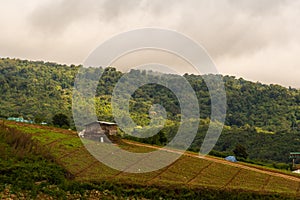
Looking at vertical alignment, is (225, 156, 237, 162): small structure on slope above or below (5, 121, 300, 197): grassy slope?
above

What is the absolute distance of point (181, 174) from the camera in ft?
115

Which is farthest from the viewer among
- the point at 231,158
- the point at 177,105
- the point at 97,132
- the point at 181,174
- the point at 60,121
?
the point at 177,105

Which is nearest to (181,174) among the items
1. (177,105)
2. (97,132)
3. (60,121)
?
(97,132)

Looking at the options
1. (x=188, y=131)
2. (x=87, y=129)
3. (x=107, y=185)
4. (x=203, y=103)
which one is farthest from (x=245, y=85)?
(x=107, y=185)

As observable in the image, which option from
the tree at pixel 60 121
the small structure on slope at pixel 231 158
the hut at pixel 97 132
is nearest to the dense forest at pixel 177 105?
the tree at pixel 60 121

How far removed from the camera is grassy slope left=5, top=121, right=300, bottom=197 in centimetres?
3086

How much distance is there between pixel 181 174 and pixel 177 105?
43.8 meters

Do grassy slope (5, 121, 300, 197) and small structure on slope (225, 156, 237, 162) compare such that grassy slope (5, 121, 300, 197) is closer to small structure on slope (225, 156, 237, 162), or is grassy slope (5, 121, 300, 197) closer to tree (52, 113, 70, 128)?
small structure on slope (225, 156, 237, 162)

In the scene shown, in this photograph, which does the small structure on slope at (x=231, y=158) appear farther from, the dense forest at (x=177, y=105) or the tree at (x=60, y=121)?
the tree at (x=60, y=121)

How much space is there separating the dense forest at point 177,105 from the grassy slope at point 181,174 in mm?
11656

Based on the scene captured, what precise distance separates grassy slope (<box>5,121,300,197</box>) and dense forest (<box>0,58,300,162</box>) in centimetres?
1166

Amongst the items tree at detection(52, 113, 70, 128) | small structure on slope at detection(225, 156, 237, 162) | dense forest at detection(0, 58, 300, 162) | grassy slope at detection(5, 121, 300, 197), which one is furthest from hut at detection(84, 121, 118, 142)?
small structure on slope at detection(225, 156, 237, 162)

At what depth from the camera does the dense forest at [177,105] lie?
6662 cm

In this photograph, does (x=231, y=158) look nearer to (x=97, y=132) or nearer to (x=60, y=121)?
(x=97, y=132)
